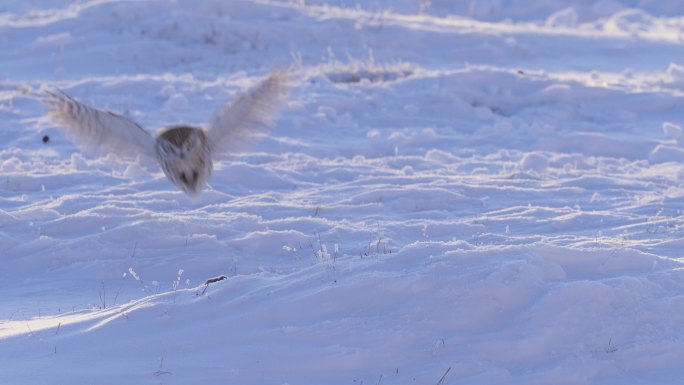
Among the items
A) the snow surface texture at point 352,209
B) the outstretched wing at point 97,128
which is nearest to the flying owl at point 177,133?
the outstretched wing at point 97,128

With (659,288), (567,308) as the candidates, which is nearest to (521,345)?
(567,308)

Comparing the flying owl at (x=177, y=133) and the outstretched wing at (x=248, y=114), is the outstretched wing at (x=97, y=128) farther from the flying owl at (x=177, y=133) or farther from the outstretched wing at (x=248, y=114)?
the outstretched wing at (x=248, y=114)

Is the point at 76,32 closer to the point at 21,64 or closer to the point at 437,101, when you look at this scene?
the point at 21,64

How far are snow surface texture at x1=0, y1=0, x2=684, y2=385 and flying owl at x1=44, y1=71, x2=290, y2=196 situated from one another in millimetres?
336

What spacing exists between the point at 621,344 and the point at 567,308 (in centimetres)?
30

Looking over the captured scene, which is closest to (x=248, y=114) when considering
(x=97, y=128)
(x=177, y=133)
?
(x=177, y=133)

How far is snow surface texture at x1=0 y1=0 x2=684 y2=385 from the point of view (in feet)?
15.4

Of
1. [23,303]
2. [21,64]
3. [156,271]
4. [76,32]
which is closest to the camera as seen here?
[23,303]

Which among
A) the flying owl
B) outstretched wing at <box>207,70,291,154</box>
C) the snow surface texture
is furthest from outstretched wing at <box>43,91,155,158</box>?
the snow surface texture

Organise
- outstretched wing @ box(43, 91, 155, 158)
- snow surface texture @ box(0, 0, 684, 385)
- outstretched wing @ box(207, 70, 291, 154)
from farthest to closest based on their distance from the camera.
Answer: outstretched wing @ box(207, 70, 291, 154) → outstretched wing @ box(43, 91, 155, 158) → snow surface texture @ box(0, 0, 684, 385)

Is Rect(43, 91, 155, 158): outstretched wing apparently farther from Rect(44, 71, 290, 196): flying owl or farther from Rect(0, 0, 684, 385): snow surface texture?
Rect(0, 0, 684, 385): snow surface texture

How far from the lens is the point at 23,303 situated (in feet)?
19.8

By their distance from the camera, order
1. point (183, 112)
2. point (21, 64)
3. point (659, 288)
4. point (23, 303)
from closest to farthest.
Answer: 1. point (659, 288)
2. point (23, 303)
3. point (183, 112)
4. point (21, 64)

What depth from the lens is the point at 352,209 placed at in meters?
7.90
